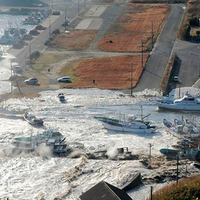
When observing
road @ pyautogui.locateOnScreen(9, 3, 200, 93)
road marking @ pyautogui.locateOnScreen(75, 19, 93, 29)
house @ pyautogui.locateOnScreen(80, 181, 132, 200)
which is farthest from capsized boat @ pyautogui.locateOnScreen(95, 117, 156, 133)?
road marking @ pyautogui.locateOnScreen(75, 19, 93, 29)

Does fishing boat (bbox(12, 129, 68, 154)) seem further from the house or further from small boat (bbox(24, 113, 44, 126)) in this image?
the house

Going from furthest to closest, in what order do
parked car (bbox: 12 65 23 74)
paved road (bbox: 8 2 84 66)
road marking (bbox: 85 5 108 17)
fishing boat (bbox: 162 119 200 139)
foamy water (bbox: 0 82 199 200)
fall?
road marking (bbox: 85 5 108 17), paved road (bbox: 8 2 84 66), parked car (bbox: 12 65 23 74), fishing boat (bbox: 162 119 200 139), foamy water (bbox: 0 82 199 200)

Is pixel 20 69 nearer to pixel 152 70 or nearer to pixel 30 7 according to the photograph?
pixel 152 70

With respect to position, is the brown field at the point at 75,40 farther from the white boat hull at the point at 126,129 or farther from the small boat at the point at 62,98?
the white boat hull at the point at 126,129

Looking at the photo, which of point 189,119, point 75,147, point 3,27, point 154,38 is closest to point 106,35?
point 154,38

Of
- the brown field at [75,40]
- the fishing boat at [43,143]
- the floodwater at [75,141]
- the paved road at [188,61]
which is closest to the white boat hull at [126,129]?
the floodwater at [75,141]

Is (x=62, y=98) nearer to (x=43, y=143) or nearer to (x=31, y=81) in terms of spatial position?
(x=31, y=81)
